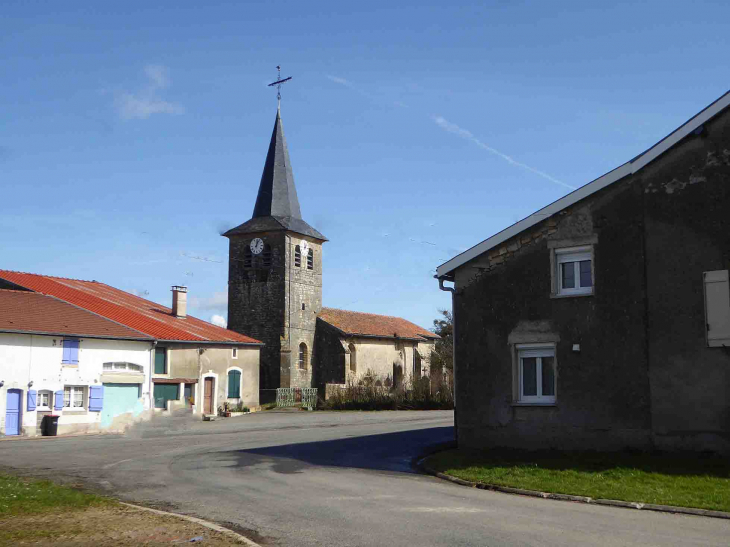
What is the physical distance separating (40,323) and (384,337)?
29.2 metres

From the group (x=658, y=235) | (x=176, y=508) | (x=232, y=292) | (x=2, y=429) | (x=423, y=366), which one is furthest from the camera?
(x=423, y=366)

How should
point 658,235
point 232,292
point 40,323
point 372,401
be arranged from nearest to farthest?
point 658,235
point 40,323
point 372,401
point 232,292

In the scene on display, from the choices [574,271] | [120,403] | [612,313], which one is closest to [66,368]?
[120,403]

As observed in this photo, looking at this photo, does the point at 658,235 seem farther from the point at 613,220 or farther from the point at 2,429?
the point at 2,429

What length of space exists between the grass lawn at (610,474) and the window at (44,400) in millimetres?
19247

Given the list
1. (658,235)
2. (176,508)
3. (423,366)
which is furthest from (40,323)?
(423,366)

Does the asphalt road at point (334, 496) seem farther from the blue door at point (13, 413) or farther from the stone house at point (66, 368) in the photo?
the stone house at point (66, 368)

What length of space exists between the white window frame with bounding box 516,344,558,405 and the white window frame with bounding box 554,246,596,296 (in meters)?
1.24

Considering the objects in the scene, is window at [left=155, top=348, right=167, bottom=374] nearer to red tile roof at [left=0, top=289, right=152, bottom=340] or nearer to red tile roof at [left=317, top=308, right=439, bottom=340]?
red tile roof at [left=0, top=289, right=152, bottom=340]

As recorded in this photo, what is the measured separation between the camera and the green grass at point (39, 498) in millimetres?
10820

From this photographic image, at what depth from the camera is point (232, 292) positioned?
5606 cm

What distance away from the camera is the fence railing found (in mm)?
47344

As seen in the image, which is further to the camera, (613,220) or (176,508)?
(613,220)

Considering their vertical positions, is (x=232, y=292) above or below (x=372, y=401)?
above
